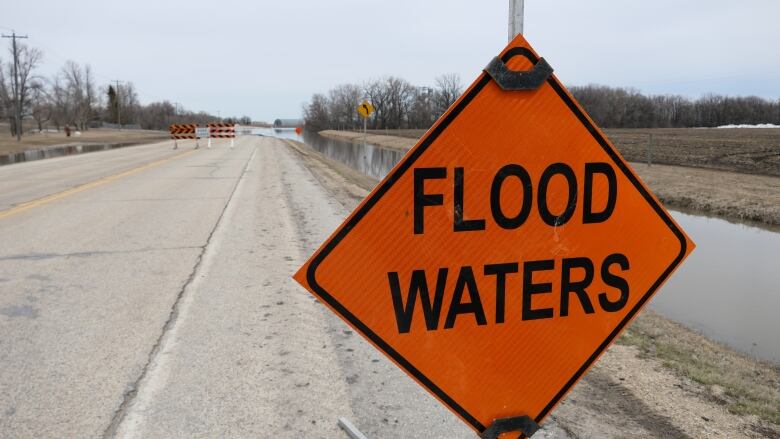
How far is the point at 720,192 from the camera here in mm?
15750

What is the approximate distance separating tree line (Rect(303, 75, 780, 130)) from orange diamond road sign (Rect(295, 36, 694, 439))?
375 ft

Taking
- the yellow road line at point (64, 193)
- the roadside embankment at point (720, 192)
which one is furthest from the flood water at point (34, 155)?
the roadside embankment at point (720, 192)

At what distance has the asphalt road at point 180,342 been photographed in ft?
10.6

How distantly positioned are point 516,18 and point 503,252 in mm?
888

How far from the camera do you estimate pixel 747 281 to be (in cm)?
824

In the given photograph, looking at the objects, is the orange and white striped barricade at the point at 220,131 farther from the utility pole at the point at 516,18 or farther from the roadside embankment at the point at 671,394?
the utility pole at the point at 516,18

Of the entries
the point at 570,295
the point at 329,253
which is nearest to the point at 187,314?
the point at 329,253

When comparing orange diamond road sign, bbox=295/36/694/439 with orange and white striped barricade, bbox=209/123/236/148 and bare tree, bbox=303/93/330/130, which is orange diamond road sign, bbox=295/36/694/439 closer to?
orange and white striped barricade, bbox=209/123/236/148

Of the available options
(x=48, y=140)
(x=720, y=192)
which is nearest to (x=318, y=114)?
(x=48, y=140)

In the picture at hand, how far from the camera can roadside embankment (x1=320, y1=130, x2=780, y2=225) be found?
44.4 ft

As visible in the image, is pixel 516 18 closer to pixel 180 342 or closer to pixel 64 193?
pixel 180 342

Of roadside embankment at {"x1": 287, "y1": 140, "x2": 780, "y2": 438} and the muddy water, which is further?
the muddy water

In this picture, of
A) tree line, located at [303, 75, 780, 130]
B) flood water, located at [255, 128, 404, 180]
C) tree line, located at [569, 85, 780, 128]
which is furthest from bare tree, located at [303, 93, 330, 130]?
flood water, located at [255, 128, 404, 180]

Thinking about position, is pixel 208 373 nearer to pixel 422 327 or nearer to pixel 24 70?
pixel 422 327
